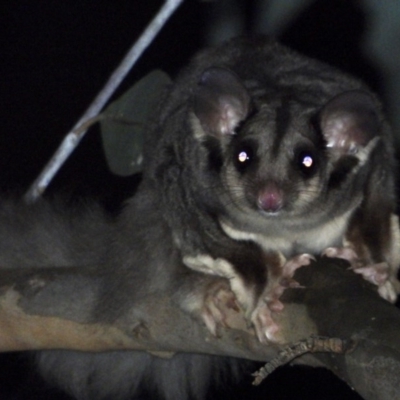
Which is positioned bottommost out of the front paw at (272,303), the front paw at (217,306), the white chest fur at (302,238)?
the white chest fur at (302,238)

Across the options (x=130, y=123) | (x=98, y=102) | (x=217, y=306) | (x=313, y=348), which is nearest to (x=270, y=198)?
(x=217, y=306)

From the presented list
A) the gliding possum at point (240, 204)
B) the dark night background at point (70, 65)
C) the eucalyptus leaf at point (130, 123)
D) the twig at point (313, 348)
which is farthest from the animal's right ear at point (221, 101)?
the dark night background at point (70, 65)

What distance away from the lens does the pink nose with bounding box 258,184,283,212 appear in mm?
3014

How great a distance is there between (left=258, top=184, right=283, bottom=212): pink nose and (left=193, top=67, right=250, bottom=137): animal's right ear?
34 centimetres

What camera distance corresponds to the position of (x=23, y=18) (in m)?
6.34

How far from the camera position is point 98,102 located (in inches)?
154

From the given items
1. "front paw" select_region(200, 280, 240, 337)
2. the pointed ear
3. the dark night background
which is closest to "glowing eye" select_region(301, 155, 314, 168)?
the pointed ear

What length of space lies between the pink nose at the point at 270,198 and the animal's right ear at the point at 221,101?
1.10 feet

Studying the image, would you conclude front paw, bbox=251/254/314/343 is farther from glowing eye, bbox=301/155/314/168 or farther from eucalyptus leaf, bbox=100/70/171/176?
eucalyptus leaf, bbox=100/70/171/176

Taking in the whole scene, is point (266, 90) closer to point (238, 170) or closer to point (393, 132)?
point (238, 170)

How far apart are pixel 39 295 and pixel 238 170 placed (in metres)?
0.84

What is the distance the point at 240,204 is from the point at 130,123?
113 centimetres

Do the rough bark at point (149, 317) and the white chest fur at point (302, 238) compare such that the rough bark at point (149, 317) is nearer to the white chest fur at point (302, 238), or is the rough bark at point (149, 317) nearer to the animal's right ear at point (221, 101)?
the white chest fur at point (302, 238)

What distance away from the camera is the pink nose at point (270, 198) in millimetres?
3014
